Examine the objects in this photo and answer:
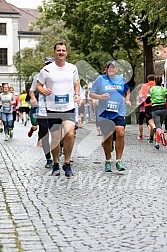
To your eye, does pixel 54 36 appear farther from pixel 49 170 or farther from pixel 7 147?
pixel 49 170

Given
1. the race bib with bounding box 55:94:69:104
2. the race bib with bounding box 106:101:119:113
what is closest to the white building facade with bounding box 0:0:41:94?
the race bib with bounding box 106:101:119:113

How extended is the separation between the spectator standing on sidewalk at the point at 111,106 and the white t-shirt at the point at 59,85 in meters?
0.71

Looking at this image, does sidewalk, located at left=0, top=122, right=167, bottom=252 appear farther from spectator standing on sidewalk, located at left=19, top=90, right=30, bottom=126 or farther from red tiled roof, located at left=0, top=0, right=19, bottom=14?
red tiled roof, located at left=0, top=0, right=19, bottom=14

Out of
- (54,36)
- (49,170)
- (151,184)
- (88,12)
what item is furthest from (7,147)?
(54,36)

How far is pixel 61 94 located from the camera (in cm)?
901

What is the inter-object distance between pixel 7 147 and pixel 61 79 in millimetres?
6177

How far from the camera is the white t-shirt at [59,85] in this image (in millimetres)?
9016

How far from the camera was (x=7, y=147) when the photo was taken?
1490cm

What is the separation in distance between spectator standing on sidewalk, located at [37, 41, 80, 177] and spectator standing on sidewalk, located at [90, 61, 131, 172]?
0.65 meters

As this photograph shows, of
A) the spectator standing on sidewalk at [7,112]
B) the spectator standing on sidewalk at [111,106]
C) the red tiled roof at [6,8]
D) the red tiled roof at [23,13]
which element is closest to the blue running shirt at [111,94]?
the spectator standing on sidewalk at [111,106]

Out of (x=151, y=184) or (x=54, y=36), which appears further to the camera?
(x=54, y=36)

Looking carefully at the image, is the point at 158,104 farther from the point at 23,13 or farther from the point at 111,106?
the point at 23,13

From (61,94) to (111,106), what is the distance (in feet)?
3.37

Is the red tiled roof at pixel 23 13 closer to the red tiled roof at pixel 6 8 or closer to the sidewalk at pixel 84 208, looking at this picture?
the red tiled roof at pixel 6 8
